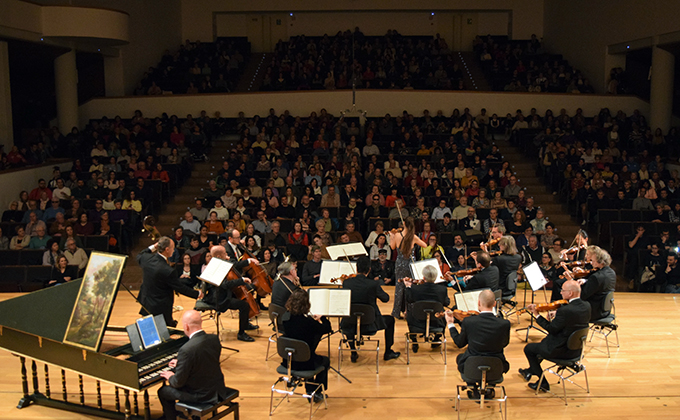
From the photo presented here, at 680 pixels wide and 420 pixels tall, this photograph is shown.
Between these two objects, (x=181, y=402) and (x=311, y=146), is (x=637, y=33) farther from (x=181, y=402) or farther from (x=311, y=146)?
(x=181, y=402)

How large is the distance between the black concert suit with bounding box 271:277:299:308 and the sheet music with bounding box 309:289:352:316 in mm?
554

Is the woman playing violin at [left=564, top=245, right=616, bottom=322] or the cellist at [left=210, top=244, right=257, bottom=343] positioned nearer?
the woman playing violin at [left=564, top=245, right=616, bottom=322]

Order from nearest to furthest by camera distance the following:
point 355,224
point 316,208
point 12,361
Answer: point 12,361 < point 355,224 < point 316,208

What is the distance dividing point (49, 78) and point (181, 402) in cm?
1514

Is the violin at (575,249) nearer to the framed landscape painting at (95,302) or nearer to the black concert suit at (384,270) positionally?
the black concert suit at (384,270)

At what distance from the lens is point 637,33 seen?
13992 mm

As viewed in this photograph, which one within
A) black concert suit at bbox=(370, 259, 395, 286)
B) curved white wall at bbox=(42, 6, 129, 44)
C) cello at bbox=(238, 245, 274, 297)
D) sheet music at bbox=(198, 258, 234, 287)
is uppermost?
curved white wall at bbox=(42, 6, 129, 44)

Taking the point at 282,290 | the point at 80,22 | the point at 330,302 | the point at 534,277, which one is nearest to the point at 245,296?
the point at 282,290

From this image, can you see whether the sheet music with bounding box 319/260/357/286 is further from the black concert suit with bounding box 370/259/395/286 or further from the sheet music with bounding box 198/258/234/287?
the black concert suit with bounding box 370/259/395/286

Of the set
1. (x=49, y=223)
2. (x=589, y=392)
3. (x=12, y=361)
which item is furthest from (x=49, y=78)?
(x=589, y=392)

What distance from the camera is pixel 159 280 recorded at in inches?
219

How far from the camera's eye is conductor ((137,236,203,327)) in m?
5.53

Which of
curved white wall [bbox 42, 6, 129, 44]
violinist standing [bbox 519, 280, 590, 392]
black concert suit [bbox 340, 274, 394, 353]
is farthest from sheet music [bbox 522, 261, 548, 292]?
curved white wall [bbox 42, 6, 129, 44]

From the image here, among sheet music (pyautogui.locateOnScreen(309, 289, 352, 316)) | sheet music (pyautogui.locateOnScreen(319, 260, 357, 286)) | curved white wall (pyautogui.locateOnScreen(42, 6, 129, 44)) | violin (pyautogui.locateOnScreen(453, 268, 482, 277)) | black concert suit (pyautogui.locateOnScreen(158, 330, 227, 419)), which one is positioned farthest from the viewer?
curved white wall (pyautogui.locateOnScreen(42, 6, 129, 44))
